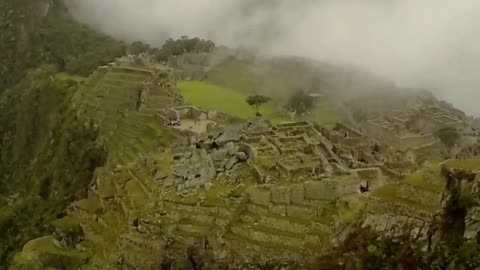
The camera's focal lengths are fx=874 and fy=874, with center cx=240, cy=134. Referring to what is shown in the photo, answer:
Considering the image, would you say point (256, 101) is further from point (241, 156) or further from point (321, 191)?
point (321, 191)

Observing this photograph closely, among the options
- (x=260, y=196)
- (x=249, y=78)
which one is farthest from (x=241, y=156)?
(x=249, y=78)

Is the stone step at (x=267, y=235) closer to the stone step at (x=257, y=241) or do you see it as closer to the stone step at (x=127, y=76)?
the stone step at (x=257, y=241)

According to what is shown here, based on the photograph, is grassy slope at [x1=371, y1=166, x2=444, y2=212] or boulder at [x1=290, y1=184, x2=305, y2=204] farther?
boulder at [x1=290, y1=184, x2=305, y2=204]

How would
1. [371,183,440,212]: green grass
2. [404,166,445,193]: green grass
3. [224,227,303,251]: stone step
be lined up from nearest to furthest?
[371,183,440,212]: green grass, [404,166,445,193]: green grass, [224,227,303,251]: stone step

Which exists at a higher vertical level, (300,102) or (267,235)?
(267,235)

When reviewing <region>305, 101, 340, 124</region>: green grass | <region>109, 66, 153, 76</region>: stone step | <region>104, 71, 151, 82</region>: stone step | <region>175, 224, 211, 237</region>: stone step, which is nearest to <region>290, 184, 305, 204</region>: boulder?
<region>175, 224, 211, 237</region>: stone step

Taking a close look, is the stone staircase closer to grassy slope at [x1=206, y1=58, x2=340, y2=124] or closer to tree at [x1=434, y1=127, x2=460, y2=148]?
grassy slope at [x1=206, y1=58, x2=340, y2=124]

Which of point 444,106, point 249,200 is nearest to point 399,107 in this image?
point 444,106

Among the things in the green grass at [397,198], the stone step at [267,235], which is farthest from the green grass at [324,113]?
the green grass at [397,198]
